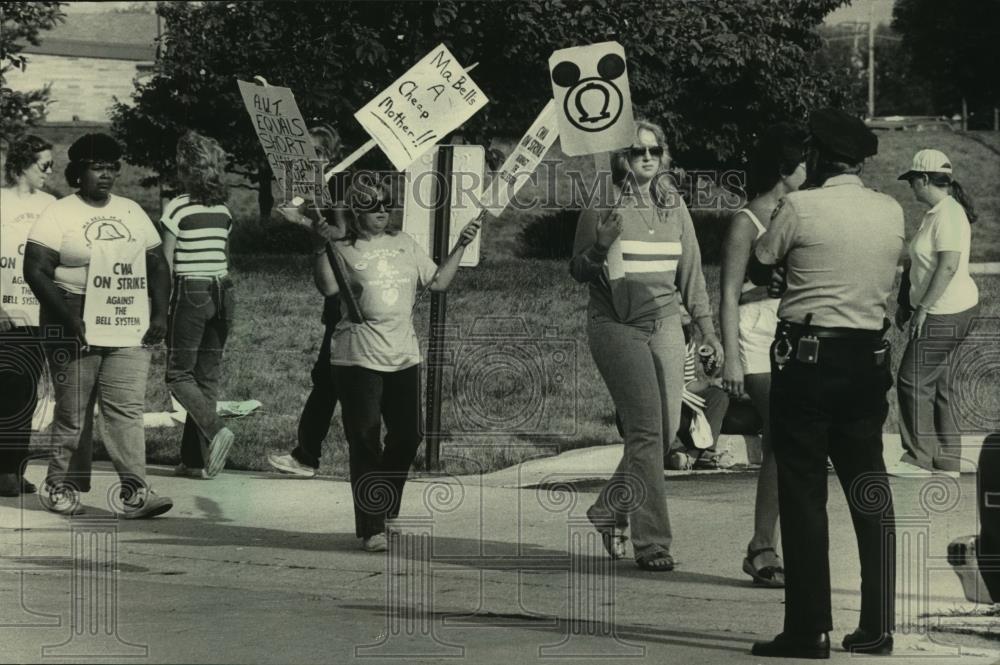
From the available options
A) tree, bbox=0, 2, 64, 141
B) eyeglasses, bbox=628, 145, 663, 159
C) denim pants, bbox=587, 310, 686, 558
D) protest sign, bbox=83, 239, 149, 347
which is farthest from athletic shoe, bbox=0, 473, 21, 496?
eyeglasses, bbox=628, 145, 663, 159

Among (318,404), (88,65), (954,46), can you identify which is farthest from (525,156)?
(88,65)

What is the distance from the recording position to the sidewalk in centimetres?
616

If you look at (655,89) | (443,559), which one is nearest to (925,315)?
(655,89)

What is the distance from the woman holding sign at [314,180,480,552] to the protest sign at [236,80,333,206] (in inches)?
16.7

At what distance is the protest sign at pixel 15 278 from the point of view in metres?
9.91

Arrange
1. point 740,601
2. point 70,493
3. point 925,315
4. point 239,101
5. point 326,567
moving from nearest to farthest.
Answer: point 740,601 → point 326,567 → point 70,493 → point 925,315 → point 239,101

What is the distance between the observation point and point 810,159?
6.31 meters

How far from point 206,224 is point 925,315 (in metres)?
4.01

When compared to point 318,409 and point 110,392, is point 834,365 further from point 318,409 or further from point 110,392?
point 318,409

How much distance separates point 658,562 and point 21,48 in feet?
23.9

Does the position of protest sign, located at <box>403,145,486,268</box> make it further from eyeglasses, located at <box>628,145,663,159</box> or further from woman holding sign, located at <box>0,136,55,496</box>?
eyeglasses, located at <box>628,145,663,159</box>

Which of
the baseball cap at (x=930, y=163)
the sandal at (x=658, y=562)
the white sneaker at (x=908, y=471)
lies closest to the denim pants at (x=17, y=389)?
the sandal at (x=658, y=562)

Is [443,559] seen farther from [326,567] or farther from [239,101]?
[239,101]

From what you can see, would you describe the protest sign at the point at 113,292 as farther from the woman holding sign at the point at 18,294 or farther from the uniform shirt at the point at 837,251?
the uniform shirt at the point at 837,251
